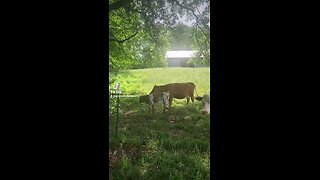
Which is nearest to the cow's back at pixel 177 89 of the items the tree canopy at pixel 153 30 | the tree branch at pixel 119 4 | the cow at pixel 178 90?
the cow at pixel 178 90

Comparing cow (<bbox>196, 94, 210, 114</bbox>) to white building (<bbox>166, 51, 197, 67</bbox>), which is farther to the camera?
white building (<bbox>166, 51, 197, 67</bbox>)

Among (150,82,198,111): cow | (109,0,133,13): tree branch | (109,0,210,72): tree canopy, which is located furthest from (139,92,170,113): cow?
(109,0,133,13): tree branch

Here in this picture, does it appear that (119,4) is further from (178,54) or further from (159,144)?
(159,144)

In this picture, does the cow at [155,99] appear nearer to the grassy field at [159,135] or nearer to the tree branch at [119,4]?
the grassy field at [159,135]

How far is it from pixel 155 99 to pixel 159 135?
162 mm

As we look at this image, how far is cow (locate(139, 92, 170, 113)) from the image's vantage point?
1230 millimetres

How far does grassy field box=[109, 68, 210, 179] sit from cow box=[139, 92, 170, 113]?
2 centimetres

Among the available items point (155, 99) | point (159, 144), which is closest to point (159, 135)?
point (159, 144)

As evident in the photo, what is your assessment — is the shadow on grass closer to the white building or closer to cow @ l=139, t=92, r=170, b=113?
cow @ l=139, t=92, r=170, b=113

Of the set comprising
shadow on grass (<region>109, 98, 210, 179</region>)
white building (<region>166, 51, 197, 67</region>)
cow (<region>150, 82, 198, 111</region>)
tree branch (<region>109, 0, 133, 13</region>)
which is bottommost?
shadow on grass (<region>109, 98, 210, 179</region>)
